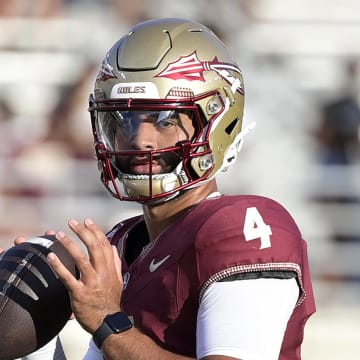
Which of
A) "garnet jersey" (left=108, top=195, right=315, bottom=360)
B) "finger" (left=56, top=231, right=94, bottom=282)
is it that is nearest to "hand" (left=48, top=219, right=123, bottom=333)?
"finger" (left=56, top=231, right=94, bottom=282)

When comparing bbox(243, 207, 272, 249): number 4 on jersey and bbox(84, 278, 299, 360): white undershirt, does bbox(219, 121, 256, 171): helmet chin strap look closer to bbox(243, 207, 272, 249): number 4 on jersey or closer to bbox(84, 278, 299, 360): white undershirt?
bbox(243, 207, 272, 249): number 4 on jersey

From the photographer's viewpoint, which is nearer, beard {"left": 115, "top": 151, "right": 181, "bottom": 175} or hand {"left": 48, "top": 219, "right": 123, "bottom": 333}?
hand {"left": 48, "top": 219, "right": 123, "bottom": 333}

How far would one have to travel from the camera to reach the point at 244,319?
6.38 feet

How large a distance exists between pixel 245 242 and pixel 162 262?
0.71ft

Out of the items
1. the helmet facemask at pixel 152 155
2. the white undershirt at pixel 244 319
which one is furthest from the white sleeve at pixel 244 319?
the helmet facemask at pixel 152 155

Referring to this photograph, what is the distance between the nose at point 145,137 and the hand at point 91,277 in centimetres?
30

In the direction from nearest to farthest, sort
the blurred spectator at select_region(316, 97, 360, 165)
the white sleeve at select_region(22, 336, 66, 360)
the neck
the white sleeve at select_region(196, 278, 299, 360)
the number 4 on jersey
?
the white sleeve at select_region(196, 278, 299, 360) → the number 4 on jersey → the neck → the white sleeve at select_region(22, 336, 66, 360) → the blurred spectator at select_region(316, 97, 360, 165)

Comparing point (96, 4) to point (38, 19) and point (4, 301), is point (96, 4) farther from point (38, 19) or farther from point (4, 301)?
point (4, 301)

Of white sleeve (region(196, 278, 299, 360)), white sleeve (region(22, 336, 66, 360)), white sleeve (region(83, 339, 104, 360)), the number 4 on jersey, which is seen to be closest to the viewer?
white sleeve (region(196, 278, 299, 360))

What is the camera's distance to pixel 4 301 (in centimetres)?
224

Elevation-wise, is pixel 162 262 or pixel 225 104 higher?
pixel 225 104

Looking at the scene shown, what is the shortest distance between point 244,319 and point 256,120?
3800 millimetres

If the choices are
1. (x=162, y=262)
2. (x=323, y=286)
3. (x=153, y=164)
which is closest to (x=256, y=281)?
(x=162, y=262)

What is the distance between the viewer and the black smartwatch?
199cm
